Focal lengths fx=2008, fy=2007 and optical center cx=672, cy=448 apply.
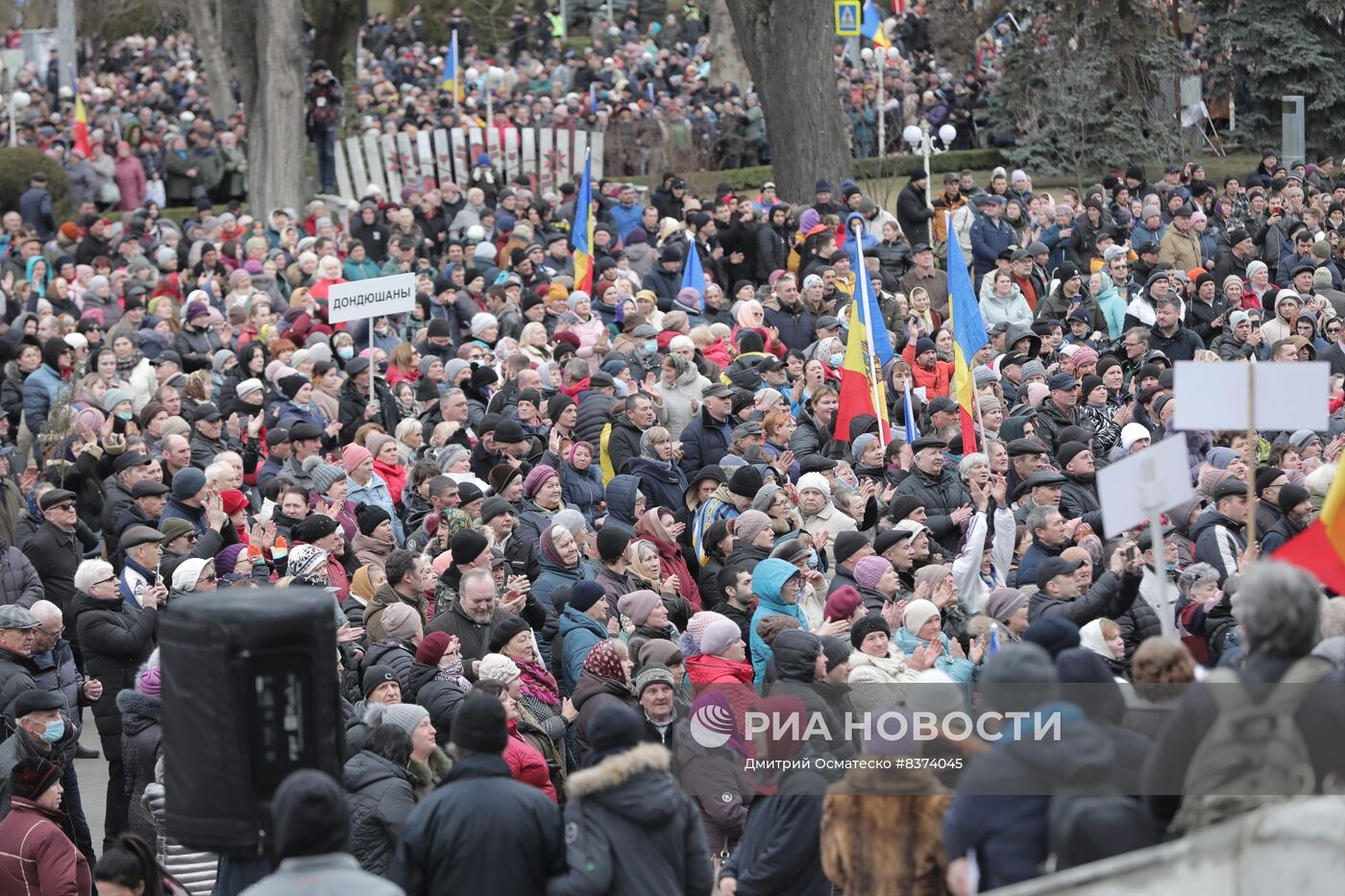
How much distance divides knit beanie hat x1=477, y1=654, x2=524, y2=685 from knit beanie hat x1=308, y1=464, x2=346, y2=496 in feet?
11.1

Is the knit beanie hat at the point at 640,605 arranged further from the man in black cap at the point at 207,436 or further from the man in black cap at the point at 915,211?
the man in black cap at the point at 915,211

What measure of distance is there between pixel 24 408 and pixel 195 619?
10133mm

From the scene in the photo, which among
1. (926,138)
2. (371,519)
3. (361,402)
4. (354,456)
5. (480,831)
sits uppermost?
(926,138)

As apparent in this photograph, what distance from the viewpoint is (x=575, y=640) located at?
9.43m

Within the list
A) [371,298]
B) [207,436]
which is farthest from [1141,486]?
[371,298]

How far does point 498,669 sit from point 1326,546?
3422 mm

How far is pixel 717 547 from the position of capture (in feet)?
36.7

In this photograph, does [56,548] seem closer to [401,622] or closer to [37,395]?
[401,622]

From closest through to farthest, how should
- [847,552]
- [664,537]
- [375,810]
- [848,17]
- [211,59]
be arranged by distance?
[375,810]
[847,552]
[664,537]
[848,17]
[211,59]

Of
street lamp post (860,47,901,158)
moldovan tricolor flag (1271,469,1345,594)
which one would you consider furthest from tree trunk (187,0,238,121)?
moldovan tricolor flag (1271,469,1345,594)

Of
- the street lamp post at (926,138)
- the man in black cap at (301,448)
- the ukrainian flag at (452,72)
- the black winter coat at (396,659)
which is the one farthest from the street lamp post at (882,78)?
the black winter coat at (396,659)

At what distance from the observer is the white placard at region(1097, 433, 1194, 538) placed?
669 centimetres

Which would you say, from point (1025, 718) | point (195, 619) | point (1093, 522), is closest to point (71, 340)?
point (1093, 522)

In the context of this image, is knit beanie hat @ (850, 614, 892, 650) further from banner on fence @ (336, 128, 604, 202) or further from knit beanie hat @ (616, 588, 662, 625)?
banner on fence @ (336, 128, 604, 202)
